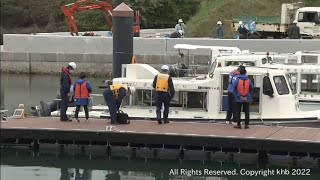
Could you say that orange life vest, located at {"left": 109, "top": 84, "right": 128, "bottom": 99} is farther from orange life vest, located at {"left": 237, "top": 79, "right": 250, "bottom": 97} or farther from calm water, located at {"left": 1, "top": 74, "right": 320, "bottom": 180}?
orange life vest, located at {"left": 237, "top": 79, "right": 250, "bottom": 97}

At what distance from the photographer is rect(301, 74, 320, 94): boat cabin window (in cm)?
2210

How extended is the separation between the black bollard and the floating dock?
286 cm

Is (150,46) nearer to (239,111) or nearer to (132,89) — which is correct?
(132,89)

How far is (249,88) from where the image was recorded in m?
17.2

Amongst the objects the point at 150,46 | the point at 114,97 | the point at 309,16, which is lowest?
the point at 114,97

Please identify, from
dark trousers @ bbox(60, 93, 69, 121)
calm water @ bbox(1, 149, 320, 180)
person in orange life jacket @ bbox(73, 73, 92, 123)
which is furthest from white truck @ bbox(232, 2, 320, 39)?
calm water @ bbox(1, 149, 320, 180)

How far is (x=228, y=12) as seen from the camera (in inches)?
1800

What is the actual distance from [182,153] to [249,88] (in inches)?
87.0

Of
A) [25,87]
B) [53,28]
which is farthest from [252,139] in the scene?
[53,28]

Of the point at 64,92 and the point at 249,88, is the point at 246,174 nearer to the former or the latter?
the point at 249,88

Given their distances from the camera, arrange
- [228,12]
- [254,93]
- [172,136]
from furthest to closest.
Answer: [228,12] → [254,93] → [172,136]

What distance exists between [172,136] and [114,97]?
82.5 inches

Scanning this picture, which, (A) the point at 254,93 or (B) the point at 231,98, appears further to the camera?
(A) the point at 254,93

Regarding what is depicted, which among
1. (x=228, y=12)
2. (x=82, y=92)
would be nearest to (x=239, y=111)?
(x=82, y=92)
